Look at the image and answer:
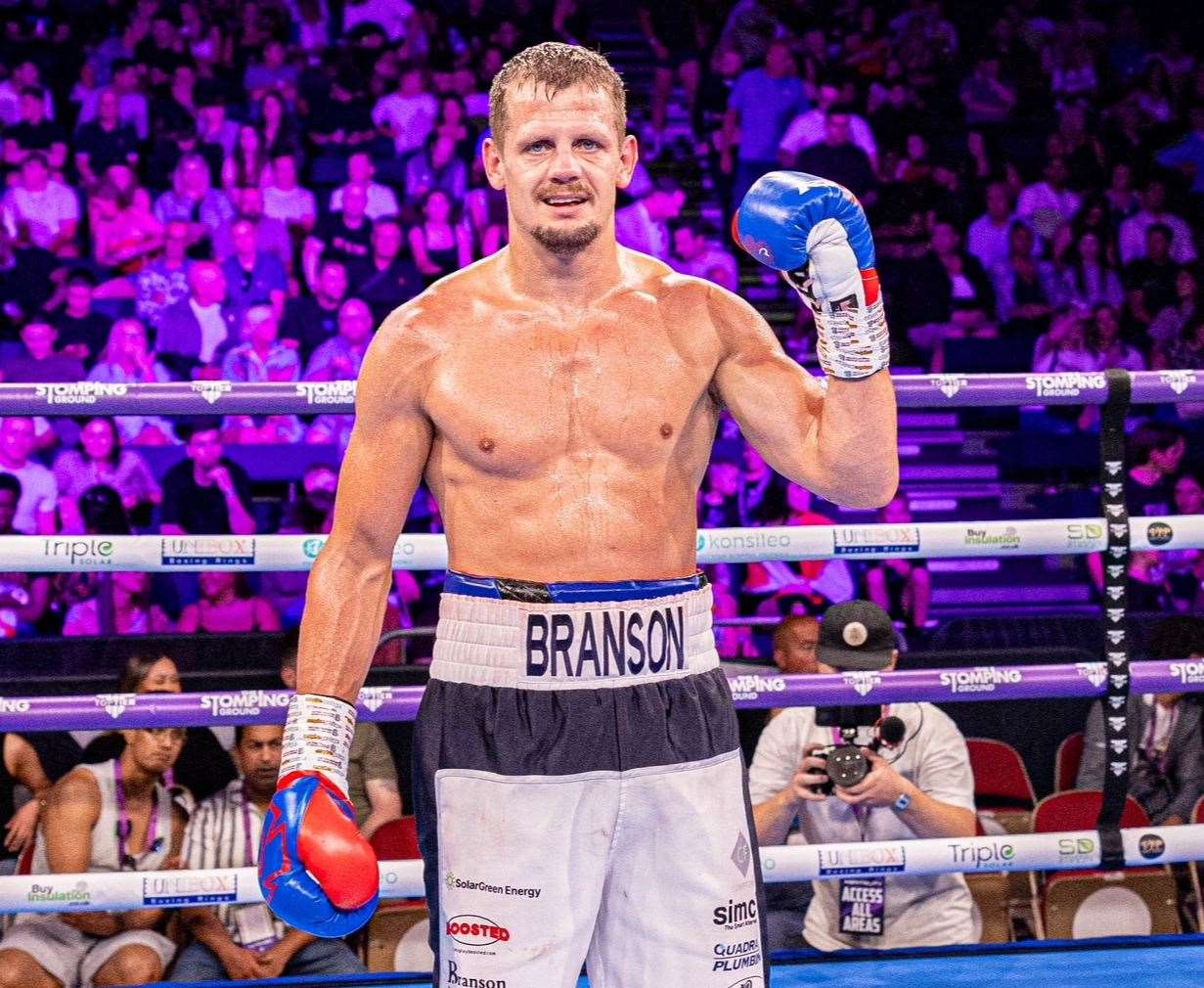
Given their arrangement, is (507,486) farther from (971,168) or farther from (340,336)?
(971,168)

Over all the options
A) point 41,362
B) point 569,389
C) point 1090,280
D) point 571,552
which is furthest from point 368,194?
point 571,552

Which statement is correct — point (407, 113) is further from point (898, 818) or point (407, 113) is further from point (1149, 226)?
point (898, 818)

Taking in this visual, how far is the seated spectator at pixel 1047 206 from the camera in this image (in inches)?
383

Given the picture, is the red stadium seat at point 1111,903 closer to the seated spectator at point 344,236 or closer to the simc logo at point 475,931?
the simc logo at point 475,931

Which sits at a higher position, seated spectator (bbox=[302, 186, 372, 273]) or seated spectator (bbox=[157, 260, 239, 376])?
seated spectator (bbox=[302, 186, 372, 273])

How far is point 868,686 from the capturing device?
3166mm

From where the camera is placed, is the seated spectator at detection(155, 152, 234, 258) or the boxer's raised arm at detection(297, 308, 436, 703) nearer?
the boxer's raised arm at detection(297, 308, 436, 703)

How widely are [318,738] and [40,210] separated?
7533 millimetres

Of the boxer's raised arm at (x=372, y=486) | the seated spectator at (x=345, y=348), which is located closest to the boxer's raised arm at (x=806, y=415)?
the boxer's raised arm at (x=372, y=486)

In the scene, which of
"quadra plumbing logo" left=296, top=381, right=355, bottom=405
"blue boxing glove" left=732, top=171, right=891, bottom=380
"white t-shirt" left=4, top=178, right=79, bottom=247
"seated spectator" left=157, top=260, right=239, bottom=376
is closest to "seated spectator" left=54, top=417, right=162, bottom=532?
"seated spectator" left=157, top=260, right=239, bottom=376

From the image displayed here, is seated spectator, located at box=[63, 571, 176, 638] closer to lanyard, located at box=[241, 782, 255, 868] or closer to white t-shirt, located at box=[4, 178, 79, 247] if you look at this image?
lanyard, located at box=[241, 782, 255, 868]

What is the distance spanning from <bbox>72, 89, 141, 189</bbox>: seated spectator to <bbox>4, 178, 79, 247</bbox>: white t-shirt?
0.35 metres

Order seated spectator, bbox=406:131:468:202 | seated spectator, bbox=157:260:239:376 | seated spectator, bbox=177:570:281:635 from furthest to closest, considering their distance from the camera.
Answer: seated spectator, bbox=406:131:468:202
seated spectator, bbox=157:260:239:376
seated spectator, bbox=177:570:281:635

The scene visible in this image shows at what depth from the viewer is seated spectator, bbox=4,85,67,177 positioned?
29.5 feet
